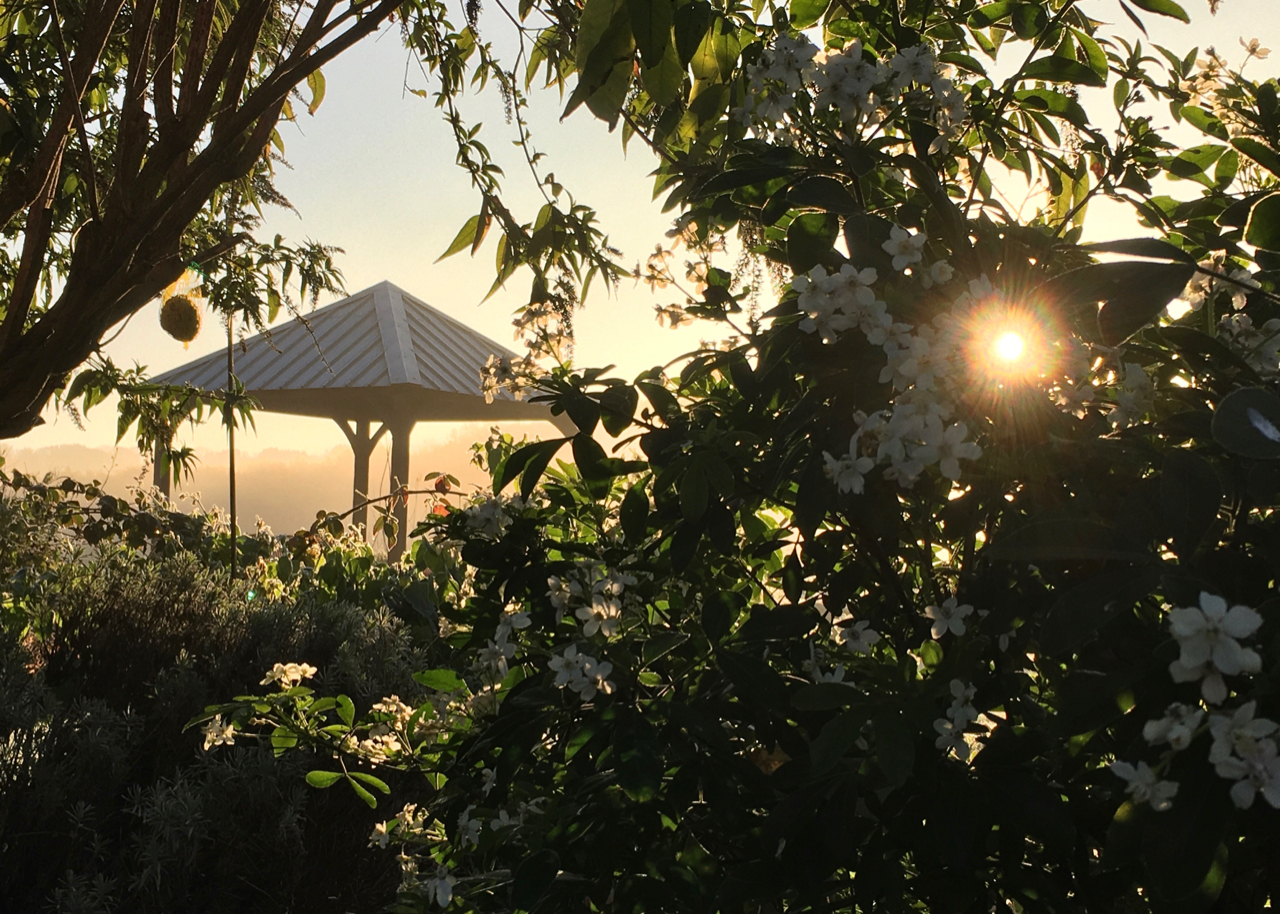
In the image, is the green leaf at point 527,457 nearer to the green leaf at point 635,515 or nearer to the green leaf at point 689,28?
the green leaf at point 635,515

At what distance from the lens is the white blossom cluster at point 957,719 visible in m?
0.86

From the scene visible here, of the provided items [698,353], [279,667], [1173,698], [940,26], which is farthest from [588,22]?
[279,667]

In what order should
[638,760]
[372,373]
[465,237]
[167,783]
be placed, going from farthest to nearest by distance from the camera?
[372,373]
[167,783]
[465,237]
[638,760]

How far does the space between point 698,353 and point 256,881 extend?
6.13 ft

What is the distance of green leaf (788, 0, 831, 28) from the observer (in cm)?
109

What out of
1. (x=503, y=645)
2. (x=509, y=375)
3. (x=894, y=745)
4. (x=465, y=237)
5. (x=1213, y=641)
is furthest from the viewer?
(x=465, y=237)

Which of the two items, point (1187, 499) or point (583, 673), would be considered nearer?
point (1187, 499)

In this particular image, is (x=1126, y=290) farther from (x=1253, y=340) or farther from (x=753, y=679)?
(x=753, y=679)

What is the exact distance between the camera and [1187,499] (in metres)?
0.64

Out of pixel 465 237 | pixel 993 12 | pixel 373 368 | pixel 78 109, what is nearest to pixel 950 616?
pixel 993 12

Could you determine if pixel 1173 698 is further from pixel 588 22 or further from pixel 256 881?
pixel 256 881

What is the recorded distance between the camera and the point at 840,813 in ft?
2.82

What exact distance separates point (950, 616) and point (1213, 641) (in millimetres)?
360

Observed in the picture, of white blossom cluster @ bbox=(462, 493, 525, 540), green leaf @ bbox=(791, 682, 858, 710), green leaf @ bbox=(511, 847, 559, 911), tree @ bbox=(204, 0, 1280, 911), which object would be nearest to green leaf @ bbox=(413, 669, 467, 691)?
tree @ bbox=(204, 0, 1280, 911)
